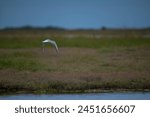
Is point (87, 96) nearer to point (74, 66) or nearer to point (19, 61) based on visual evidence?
point (74, 66)

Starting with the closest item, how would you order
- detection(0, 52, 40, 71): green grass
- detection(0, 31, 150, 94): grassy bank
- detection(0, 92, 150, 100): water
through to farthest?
detection(0, 92, 150, 100): water → detection(0, 31, 150, 94): grassy bank → detection(0, 52, 40, 71): green grass

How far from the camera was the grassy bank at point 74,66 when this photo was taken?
15.2 m

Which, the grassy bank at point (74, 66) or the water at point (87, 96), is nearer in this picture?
the water at point (87, 96)

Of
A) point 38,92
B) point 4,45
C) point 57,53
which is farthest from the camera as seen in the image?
point 4,45

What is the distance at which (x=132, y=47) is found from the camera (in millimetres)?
21203

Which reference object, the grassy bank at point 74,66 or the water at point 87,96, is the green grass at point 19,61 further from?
the water at point 87,96

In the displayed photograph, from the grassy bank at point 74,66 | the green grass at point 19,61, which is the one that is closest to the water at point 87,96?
the grassy bank at point 74,66

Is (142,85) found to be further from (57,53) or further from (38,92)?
(57,53)

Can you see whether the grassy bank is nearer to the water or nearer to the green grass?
the green grass

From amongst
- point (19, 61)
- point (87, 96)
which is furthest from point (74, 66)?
point (87, 96)

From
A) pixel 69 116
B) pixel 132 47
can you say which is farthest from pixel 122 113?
pixel 132 47

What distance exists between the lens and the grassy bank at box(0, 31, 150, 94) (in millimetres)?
15156

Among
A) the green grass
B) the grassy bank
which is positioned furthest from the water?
the green grass

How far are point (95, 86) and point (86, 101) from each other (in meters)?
1.37
